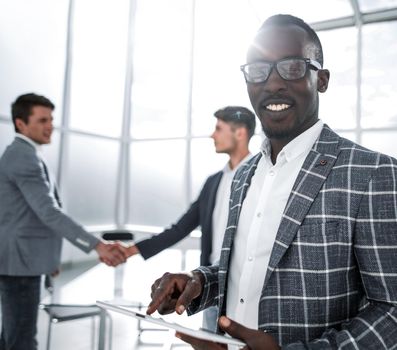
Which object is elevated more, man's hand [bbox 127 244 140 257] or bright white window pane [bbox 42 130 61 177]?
bright white window pane [bbox 42 130 61 177]

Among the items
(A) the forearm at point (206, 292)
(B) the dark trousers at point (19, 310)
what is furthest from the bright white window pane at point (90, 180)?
(A) the forearm at point (206, 292)

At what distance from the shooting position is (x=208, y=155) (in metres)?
7.61

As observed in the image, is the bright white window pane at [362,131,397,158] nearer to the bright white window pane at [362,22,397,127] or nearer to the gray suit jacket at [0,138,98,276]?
the bright white window pane at [362,22,397,127]

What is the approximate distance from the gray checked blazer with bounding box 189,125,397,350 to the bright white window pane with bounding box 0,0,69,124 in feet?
16.7

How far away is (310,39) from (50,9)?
607 cm

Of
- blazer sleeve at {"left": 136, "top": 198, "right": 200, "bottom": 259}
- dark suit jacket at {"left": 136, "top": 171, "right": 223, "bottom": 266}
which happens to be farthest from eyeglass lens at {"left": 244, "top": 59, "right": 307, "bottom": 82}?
blazer sleeve at {"left": 136, "top": 198, "right": 200, "bottom": 259}

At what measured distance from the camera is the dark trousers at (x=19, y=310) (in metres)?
2.13

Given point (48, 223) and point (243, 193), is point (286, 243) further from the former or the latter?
point (48, 223)

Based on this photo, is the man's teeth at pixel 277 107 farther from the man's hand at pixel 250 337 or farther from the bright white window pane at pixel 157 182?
the bright white window pane at pixel 157 182

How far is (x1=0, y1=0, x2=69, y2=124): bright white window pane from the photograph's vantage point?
515 centimetres

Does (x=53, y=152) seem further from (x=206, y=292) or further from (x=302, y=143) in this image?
(x=302, y=143)

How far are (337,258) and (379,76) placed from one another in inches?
244

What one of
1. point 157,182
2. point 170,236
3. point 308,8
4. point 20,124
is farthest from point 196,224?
point 157,182

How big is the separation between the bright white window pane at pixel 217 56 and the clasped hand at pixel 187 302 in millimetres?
6162
